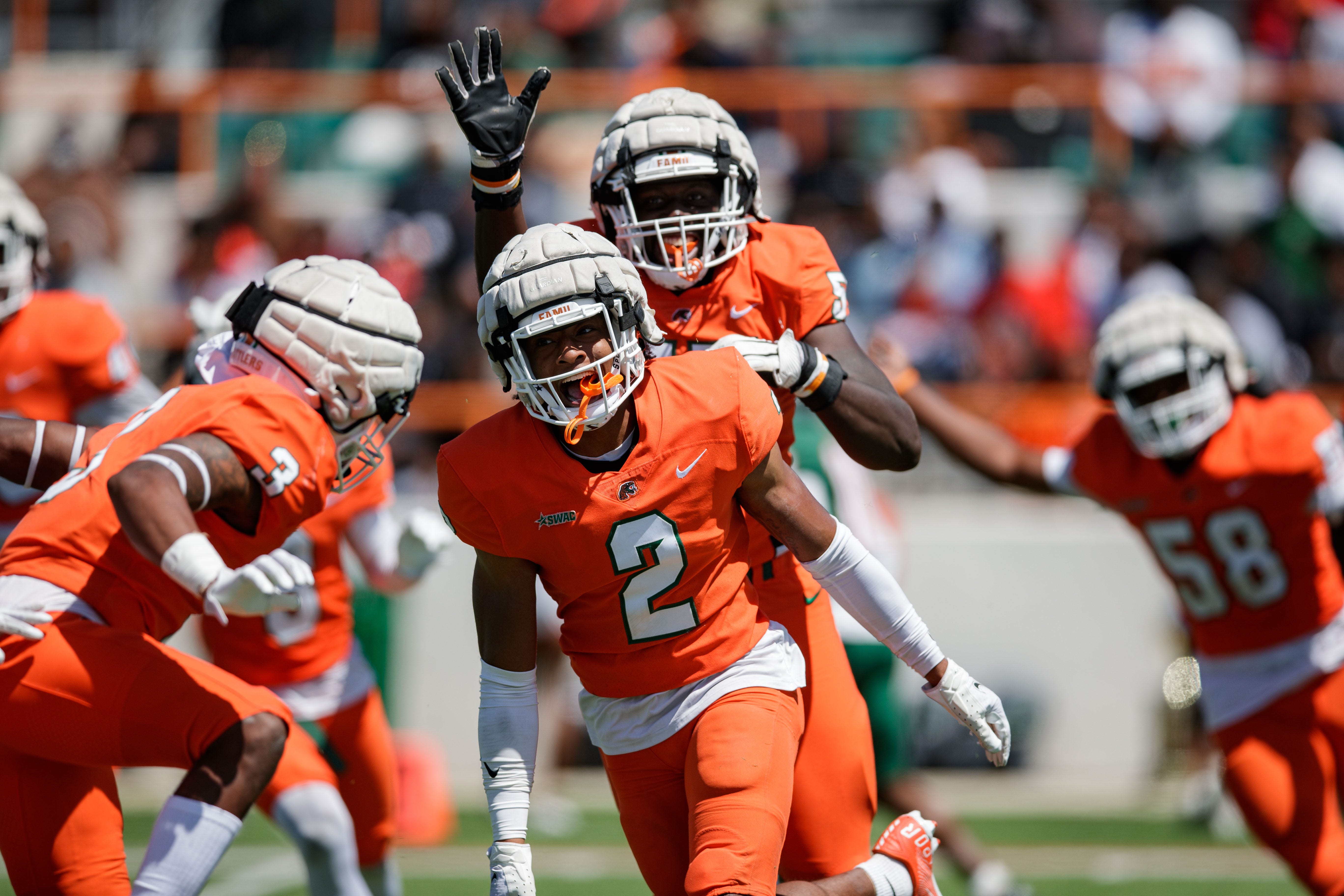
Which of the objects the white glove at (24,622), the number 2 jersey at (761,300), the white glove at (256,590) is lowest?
the white glove at (24,622)

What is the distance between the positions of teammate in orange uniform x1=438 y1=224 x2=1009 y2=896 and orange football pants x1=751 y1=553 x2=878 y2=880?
0.56 ft

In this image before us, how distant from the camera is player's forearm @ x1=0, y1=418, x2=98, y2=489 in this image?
13.1 ft

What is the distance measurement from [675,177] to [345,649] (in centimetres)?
203

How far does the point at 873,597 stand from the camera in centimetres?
368

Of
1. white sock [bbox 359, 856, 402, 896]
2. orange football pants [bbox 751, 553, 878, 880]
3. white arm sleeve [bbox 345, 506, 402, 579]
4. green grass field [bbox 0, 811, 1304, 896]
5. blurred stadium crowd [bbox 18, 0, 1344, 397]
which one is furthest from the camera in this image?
blurred stadium crowd [bbox 18, 0, 1344, 397]

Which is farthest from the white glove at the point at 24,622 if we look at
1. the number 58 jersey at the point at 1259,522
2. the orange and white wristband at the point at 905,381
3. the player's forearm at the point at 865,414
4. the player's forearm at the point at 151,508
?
the number 58 jersey at the point at 1259,522

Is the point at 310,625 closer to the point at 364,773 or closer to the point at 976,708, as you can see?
the point at 364,773

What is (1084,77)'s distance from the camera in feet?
34.6

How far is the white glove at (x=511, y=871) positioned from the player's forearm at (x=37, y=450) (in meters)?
1.52

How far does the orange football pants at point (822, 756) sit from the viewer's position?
3.86 meters

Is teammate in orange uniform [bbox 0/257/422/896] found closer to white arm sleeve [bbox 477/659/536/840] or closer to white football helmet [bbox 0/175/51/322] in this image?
white arm sleeve [bbox 477/659/536/840]

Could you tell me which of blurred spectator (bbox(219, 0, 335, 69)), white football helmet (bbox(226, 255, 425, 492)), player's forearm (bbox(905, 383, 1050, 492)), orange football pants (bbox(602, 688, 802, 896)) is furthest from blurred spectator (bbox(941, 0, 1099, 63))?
orange football pants (bbox(602, 688, 802, 896))

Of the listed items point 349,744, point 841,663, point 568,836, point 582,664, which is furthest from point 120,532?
point 568,836

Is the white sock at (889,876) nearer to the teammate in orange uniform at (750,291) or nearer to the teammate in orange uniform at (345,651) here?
the teammate in orange uniform at (750,291)
